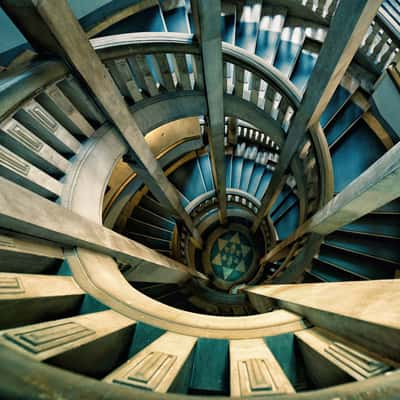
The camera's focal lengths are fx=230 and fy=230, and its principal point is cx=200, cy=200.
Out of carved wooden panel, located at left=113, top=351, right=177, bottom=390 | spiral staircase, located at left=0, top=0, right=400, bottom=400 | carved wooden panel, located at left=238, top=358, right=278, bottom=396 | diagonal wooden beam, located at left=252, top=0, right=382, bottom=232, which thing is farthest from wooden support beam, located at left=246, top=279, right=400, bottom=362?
diagonal wooden beam, located at left=252, top=0, right=382, bottom=232

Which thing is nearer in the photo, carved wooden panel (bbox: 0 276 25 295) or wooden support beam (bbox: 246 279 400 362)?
wooden support beam (bbox: 246 279 400 362)

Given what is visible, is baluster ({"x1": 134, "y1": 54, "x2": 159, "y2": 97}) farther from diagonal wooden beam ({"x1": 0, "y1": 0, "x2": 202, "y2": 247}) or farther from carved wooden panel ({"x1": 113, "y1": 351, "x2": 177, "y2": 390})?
carved wooden panel ({"x1": 113, "y1": 351, "x2": 177, "y2": 390})

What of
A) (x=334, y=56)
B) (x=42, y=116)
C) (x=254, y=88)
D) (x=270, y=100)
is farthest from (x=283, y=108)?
(x=42, y=116)

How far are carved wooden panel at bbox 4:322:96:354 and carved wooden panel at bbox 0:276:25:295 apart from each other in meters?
0.23

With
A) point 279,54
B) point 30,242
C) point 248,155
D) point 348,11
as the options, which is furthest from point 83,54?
point 248,155

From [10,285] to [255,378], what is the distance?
42.1 inches

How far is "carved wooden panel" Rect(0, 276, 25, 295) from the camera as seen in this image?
96cm

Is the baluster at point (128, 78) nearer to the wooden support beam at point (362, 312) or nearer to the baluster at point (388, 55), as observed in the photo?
the wooden support beam at point (362, 312)

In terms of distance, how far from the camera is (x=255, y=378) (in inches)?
32.0

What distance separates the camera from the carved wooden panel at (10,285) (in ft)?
3.16

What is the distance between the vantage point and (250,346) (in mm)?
1028

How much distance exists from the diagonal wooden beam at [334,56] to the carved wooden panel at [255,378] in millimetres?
2138

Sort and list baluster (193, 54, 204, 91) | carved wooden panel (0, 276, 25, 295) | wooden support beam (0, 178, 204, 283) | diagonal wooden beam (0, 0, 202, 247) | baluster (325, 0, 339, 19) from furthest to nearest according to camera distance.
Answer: baluster (325, 0, 339, 19), baluster (193, 54, 204, 91), diagonal wooden beam (0, 0, 202, 247), wooden support beam (0, 178, 204, 283), carved wooden panel (0, 276, 25, 295)

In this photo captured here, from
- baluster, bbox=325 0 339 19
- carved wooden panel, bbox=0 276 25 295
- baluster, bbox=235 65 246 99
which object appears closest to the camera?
carved wooden panel, bbox=0 276 25 295
